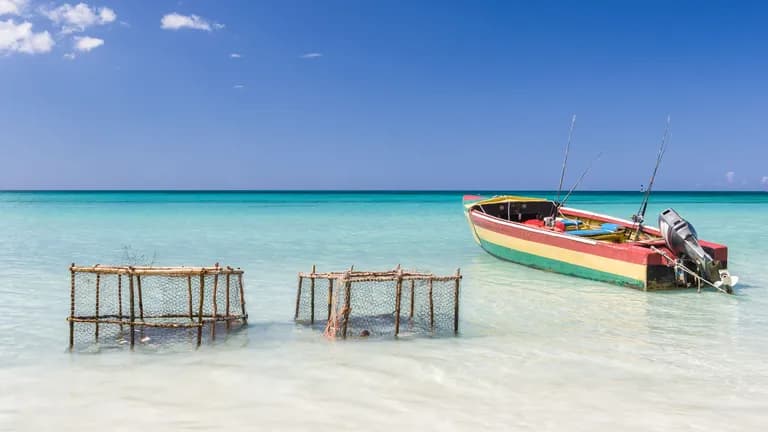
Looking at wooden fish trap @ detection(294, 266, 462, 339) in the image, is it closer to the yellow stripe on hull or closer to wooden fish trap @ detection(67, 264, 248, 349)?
wooden fish trap @ detection(67, 264, 248, 349)

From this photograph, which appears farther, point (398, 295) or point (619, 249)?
point (619, 249)

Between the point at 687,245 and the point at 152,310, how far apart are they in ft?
33.1

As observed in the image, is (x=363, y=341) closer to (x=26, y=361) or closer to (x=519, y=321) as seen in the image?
(x=519, y=321)

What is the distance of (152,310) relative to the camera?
1048cm

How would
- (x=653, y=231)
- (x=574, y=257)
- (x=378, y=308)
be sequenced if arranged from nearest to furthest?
1. (x=378, y=308)
2. (x=574, y=257)
3. (x=653, y=231)

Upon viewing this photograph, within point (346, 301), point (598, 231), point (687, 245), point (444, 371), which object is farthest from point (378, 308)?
point (598, 231)

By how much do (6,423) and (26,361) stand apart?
1.99 meters

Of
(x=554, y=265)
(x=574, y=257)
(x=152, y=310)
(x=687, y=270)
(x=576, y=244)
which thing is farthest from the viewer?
(x=554, y=265)

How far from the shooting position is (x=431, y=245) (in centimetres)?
2280

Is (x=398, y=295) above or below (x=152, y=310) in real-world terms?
above

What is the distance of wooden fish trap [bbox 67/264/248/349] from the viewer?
300 inches

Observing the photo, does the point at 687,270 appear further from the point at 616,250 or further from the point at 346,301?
the point at 346,301

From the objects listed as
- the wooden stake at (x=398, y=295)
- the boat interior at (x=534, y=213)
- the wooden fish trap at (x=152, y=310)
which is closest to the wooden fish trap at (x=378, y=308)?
the wooden stake at (x=398, y=295)

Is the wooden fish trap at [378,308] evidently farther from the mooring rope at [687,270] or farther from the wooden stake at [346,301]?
the mooring rope at [687,270]
